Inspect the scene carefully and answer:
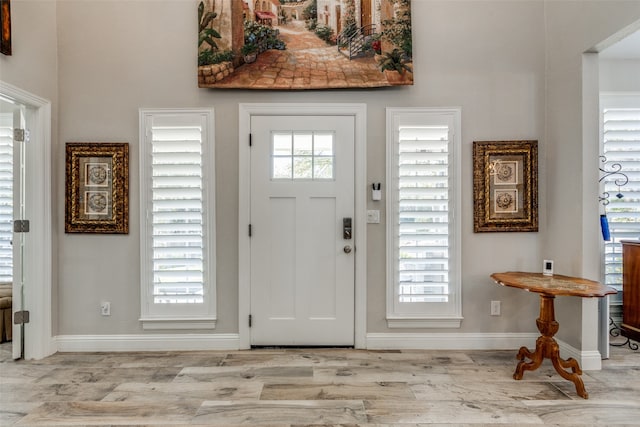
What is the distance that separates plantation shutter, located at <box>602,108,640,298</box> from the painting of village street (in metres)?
2.15

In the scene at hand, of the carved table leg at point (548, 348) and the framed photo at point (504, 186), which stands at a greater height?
the framed photo at point (504, 186)

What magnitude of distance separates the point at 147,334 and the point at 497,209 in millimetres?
3244

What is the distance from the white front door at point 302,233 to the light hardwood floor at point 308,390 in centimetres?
24

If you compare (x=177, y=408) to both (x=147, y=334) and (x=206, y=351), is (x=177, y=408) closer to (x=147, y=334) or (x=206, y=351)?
(x=206, y=351)

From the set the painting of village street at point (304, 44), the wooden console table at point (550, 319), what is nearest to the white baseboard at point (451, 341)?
the wooden console table at point (550, 319)

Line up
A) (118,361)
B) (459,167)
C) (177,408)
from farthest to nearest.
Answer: (459,167), (118,361), (177,408)

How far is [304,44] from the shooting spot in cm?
299

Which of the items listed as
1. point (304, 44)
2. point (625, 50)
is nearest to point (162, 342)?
point (304, 44)

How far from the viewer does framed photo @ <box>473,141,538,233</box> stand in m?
2.99

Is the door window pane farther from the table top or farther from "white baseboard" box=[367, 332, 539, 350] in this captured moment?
the table top

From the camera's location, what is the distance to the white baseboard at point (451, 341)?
3.02 metres

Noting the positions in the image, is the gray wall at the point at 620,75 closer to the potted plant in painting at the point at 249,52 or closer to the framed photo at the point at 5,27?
the potted plant in painting at the point at 249,52

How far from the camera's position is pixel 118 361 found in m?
2.81

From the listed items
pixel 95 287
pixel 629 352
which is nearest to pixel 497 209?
pixel 629 352
